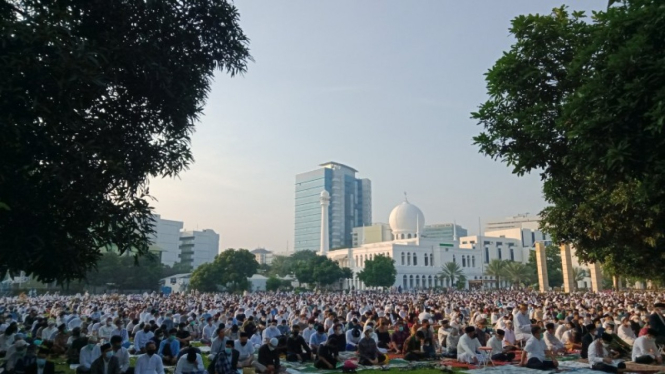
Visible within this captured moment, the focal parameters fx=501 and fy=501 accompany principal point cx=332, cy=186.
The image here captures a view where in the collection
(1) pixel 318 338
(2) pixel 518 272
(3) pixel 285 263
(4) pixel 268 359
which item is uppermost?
(3) pixel 285 263

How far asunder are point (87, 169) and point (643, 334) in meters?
12.3

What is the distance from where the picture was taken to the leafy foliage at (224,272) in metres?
60.7

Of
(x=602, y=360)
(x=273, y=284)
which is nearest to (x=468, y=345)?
(x=602, y=360)

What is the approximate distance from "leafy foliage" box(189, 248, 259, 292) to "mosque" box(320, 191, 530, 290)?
2663cm

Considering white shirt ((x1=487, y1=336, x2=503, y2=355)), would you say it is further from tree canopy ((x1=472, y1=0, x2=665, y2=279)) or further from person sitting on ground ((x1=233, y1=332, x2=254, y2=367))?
person sitting on ground ((x1=233, y1=332, x2=254, y2=367))

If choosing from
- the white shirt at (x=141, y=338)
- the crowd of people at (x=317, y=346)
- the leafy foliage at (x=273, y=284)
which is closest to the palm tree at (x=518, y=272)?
the leafy foliage at (x=273, y=284)

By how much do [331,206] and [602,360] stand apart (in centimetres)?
13805

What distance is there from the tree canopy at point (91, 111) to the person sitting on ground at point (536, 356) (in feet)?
29.0

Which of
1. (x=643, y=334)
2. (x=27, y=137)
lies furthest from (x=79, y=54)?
(x=643, y=334)

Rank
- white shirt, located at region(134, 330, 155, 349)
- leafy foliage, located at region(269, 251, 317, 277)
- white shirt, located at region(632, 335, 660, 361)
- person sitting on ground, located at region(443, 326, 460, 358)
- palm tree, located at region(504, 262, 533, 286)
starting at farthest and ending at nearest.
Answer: leafy foliage, located at region(269, 251, 317, 277) < palm tree, located at region(504, 262, 533, 286) < white shirt, located at region(134, 330, 155, 349) < person sitting on ground, located at region(443, 326, 460, 358) < white shirt, located at region(632, 335, 660, 361)

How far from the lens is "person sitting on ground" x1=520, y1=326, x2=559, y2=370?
11.3m

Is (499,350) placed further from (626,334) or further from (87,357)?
(87,357)

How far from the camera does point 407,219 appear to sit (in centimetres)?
9956

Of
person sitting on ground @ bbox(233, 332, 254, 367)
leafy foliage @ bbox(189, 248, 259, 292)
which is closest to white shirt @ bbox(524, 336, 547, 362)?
person sitting on ground @ bbox(233, 332, 254, 367)
